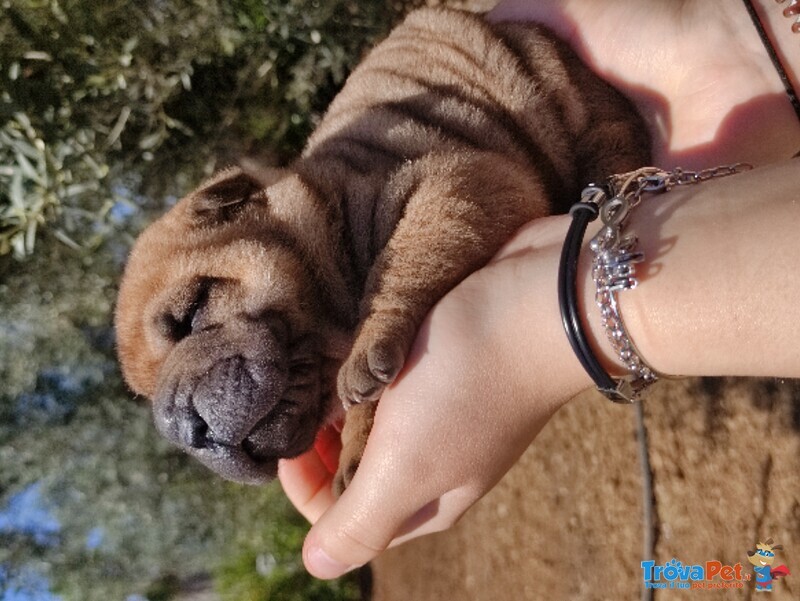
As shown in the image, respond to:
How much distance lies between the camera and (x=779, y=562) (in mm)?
2574

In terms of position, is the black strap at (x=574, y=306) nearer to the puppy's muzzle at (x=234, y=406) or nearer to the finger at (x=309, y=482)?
the puppy's muzzle at (x=234, y=406)

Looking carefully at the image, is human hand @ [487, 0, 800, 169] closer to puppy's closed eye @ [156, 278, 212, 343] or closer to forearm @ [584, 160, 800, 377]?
forearm @ [584, 160, 800, 377]

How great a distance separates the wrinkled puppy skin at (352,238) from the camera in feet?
6.01

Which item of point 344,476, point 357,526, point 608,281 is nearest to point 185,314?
point 344,476

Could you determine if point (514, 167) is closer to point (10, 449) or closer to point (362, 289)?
point (362, 289)

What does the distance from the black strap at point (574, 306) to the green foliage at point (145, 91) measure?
2.72m

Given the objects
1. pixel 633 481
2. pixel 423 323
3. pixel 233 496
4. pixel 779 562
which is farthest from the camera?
pixel 233 496

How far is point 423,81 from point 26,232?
7.08 feet

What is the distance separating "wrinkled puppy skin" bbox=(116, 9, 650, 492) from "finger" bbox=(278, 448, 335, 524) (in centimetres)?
40

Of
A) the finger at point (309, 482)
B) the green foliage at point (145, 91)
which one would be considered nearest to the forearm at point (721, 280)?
the finger at point (309, 482)

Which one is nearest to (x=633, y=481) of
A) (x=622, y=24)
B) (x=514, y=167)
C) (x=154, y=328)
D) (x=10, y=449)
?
(x=514, y=167)

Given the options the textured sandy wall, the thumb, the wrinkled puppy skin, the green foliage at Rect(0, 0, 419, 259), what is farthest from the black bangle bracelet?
the green foliage at Rect(0, 0, 419, 259)

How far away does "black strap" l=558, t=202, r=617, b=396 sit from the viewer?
62.2 inches

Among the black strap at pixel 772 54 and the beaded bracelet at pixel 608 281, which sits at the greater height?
the black strap at pixel 772 54
